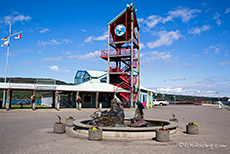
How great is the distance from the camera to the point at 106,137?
977cm

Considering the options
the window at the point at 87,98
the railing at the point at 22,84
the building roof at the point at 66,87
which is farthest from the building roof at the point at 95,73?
the railing at the point at 22,84

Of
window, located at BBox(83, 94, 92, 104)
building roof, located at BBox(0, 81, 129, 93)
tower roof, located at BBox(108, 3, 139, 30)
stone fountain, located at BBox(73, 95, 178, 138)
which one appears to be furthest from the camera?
tower roof, located at BBox(108, 3, 139, 30)

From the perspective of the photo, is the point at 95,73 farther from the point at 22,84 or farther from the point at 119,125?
the point at 119,125

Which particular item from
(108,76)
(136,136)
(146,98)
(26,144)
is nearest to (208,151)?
(136,136)

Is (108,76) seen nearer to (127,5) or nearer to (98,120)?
(127,5)

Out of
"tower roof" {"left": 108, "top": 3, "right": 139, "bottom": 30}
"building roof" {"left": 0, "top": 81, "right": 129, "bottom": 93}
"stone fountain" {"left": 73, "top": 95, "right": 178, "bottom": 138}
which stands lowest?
"stone fountain" {"left": 73, "top": 95, "right": 178, "bottom": 138}

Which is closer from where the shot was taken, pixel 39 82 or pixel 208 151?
pixel 208 151

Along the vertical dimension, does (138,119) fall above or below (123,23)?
below

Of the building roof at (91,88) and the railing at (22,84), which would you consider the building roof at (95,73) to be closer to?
the building roof at (91,88)

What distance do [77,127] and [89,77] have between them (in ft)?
87.0

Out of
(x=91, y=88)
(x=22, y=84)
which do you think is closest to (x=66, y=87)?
(x=91, y=88)

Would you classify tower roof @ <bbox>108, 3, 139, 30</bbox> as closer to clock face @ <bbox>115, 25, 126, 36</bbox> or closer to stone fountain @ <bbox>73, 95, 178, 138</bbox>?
clock face @ <bbox>115, 25, 126, 36</bbox>

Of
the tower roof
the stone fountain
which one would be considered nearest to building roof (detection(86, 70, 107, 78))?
the tower roof

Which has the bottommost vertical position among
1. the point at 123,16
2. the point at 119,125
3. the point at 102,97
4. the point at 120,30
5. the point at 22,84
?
the point at 119,125
